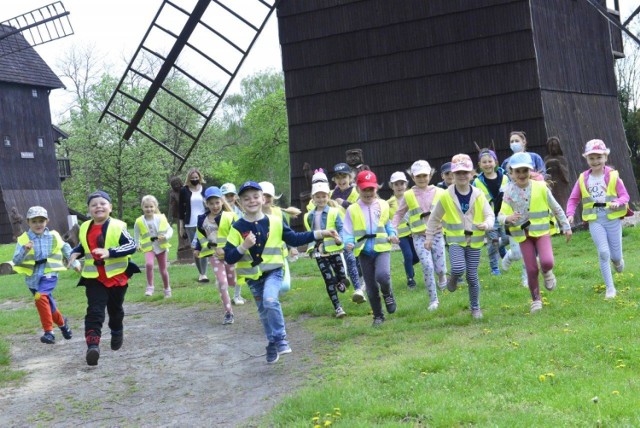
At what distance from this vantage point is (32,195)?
45.0m

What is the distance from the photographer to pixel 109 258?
933cm

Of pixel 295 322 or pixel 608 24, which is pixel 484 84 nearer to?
pixel 608 24

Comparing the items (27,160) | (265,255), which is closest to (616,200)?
(265,255)

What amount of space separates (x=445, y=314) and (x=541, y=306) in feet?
3.65

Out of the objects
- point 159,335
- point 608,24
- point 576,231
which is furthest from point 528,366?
point 608,24

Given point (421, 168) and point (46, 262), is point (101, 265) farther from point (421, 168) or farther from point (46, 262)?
point (421, 168)

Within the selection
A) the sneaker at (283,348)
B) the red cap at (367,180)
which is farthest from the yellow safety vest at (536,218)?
the sneaker at (283,348)

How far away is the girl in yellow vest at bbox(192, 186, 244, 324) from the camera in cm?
1185

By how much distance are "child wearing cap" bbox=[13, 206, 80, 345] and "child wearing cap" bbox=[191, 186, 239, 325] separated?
200cm

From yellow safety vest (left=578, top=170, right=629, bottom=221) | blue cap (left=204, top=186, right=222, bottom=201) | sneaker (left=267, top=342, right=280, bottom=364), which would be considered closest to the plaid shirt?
blue cap (left=204, top=186, right=222, bottom=201)

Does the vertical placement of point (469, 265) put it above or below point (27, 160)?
below

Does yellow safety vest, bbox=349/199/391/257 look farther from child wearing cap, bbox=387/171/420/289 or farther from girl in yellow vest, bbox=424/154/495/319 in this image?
child wearing cap, bbox=387/171/420/289

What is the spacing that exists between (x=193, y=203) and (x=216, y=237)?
4079 millimetres

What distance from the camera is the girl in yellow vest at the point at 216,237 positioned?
1185cm
